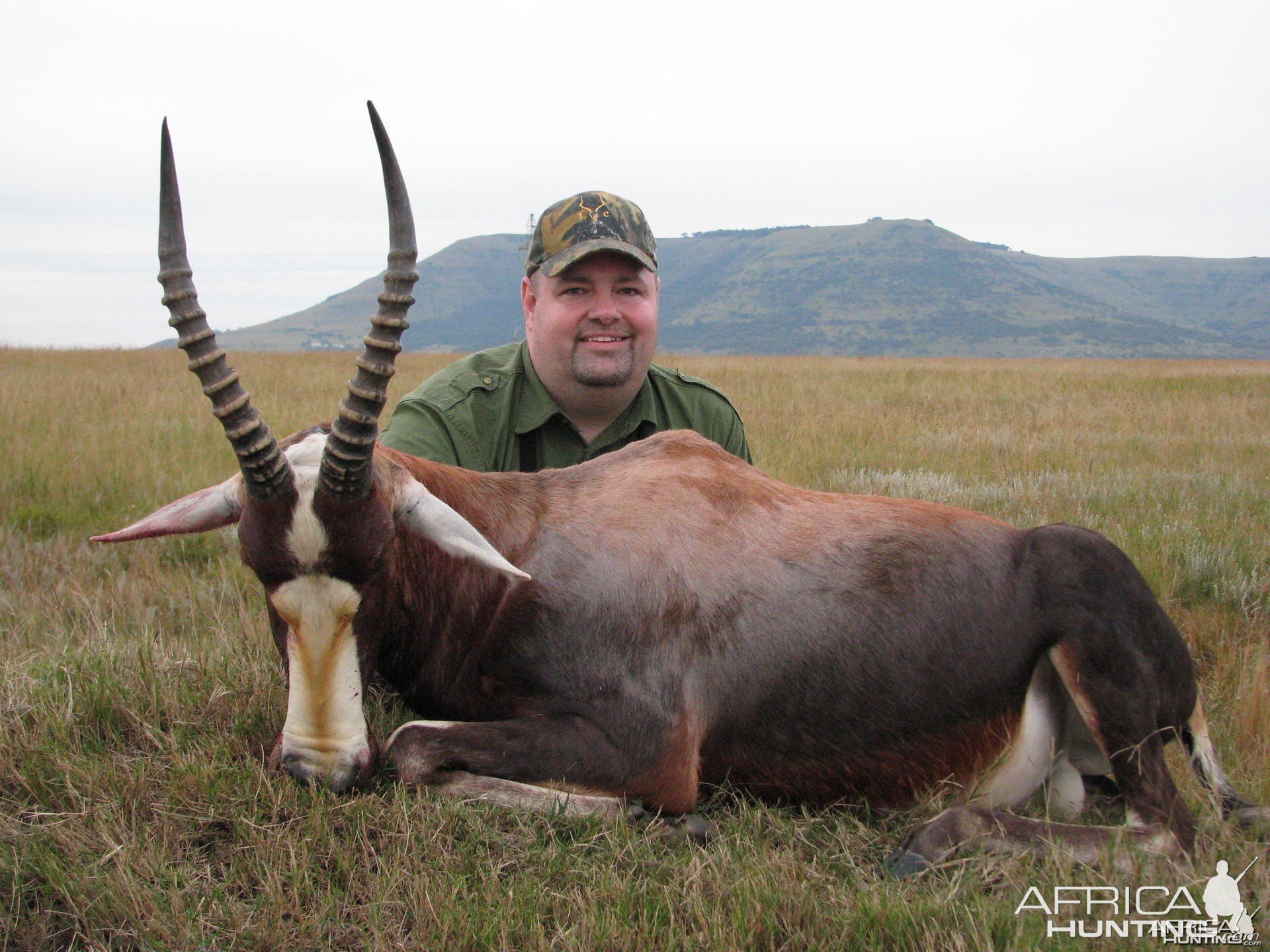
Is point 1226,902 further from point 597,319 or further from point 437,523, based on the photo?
point 597,319

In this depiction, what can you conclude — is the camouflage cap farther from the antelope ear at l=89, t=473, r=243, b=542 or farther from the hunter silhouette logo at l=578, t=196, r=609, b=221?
the antelope ear at l=89, t=473, r=243, b=542

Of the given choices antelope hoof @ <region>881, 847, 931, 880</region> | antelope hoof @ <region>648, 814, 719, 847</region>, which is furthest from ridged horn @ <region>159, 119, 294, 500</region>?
antelope hoof @ <region>881, 847, 931, 880</region>

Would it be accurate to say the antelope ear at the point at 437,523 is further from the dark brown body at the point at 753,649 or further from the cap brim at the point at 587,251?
the cap brim at the point at 587,251

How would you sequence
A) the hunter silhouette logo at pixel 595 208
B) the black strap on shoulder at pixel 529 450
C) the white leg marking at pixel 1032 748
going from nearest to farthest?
1. the white leg marking at pixel 1032 748
2. the hunter silhouette logo at pixel 595 208
3. the black strap on shoulder at pixel 529 450

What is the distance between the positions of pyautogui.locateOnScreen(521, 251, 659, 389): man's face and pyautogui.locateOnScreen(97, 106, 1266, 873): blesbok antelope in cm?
159

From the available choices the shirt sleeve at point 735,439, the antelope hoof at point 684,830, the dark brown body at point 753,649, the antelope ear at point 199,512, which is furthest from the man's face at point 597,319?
the antelope hoof at point 684,830

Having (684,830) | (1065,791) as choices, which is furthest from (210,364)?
(1065,791)

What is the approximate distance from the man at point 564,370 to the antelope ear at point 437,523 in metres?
1.72

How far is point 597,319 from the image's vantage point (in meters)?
5.52

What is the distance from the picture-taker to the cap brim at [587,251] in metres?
5.29

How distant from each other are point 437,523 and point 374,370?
580 mm

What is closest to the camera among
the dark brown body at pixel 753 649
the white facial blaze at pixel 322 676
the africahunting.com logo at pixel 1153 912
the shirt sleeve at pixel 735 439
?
the africahunting.com logo at pixel 1153 912

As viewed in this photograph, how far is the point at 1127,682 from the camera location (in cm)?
357

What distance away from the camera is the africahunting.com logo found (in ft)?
9.05
